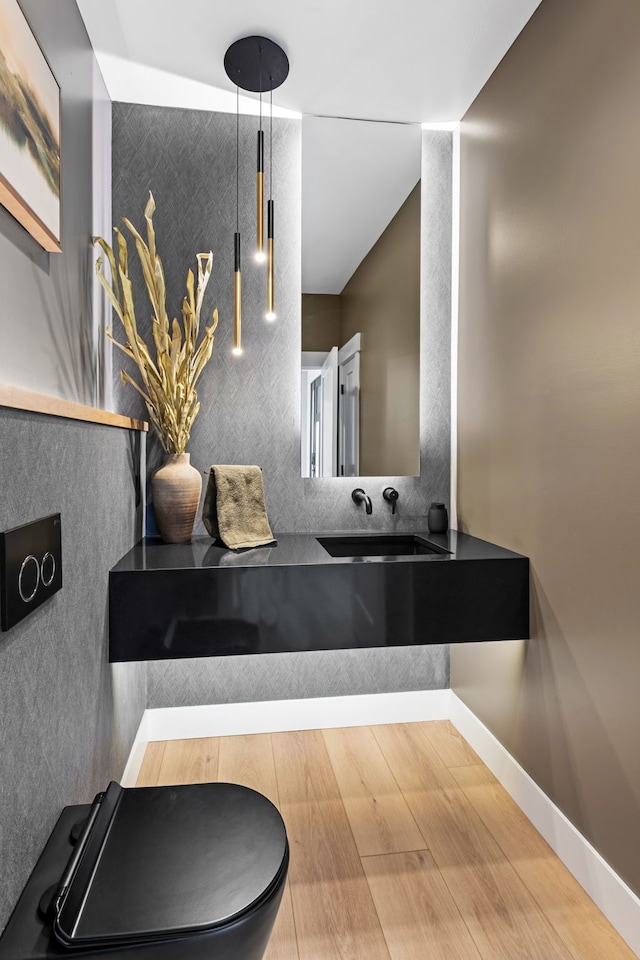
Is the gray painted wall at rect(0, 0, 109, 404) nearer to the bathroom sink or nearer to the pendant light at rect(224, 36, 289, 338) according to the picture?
the pendant light at rect(224, 36, 289, 338)

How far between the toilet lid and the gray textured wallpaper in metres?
0.10

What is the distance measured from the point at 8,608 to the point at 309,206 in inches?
76.7

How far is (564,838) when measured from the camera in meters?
1.61

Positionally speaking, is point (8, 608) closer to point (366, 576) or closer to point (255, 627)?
point (255, 627)

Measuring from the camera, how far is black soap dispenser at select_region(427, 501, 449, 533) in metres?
2.28

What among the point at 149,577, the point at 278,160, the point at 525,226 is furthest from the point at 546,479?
the point at 278,160

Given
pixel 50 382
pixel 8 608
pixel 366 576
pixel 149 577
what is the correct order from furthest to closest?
pixel 366 576
pixel 149 577
pixel 50 382
pixel 8 608

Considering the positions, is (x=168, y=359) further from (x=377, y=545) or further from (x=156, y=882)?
(x=156, y=882)

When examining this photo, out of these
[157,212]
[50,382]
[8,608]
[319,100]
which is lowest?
[8,608]

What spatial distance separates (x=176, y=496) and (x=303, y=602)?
1.96 feet

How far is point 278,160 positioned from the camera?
2.26 m

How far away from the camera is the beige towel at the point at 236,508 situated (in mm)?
2010

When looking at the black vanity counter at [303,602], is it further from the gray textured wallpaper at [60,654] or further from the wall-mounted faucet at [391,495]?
the wall-mounted faucet at [391,495]

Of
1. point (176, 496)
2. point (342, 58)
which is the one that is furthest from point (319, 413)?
point (342, 58)
